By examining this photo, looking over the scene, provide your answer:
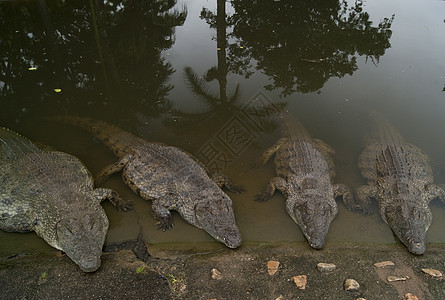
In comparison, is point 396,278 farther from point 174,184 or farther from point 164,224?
point 174,184

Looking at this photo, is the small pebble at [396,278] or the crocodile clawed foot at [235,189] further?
the crocodile clawed foot at [235,189]

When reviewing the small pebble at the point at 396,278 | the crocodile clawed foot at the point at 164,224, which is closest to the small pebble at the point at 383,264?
the small pebble at the point at 396,278

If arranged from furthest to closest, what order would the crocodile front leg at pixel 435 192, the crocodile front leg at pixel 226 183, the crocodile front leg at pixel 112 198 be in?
the crocodile front leg at pixel 226 183 < the crocodile front leg at pixel 435 192 < the crocodile front leg at pixel 112 198

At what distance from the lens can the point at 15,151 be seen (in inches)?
208

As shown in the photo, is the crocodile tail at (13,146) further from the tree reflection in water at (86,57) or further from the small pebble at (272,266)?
the small pebble at (272,266)

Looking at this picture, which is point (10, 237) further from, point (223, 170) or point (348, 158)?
point (348, 158)

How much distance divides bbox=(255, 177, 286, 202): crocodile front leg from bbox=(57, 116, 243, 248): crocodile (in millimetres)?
370

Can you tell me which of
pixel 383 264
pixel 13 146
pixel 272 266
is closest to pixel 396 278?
pixel 383 264

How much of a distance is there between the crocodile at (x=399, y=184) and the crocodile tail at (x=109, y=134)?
413 cm

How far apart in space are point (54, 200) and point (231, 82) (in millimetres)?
4880

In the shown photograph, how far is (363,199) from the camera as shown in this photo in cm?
521

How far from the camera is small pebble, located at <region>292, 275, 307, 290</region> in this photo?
11.9 ft

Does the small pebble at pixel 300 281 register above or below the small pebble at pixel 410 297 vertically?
above

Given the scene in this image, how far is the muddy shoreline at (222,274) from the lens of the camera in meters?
3.56
